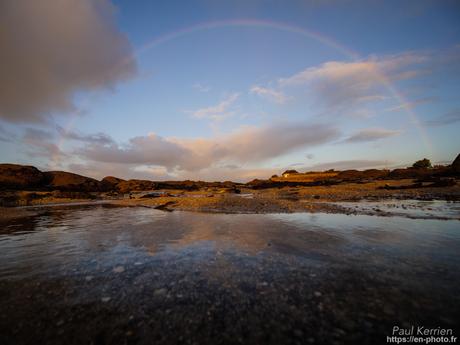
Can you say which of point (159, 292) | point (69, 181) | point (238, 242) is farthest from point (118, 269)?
point (69, 181)

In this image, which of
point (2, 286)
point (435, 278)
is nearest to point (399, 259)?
point (435, 278)

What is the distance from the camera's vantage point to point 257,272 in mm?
4559

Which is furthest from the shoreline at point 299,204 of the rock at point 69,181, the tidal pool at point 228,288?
the rock at point 69,181

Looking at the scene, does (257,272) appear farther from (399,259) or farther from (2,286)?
(2,286)

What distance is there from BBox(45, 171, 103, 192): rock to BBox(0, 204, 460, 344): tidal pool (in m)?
39.7

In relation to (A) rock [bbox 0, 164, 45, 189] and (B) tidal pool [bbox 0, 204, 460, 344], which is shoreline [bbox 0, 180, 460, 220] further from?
(A) rock [bbox 0, 164, 45, 189]

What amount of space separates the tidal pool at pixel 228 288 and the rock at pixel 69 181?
130 ft

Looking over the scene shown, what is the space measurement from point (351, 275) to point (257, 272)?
1.95 m

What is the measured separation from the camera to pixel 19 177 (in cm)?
3350

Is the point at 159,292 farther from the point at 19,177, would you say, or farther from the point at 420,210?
the point at 19,177

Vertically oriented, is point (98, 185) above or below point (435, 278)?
above

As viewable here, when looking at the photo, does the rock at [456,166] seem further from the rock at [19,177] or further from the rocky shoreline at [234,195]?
the rock at [19,177]

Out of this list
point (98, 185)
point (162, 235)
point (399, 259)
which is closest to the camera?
point (399, 259)

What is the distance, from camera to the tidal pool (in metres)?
2.71
